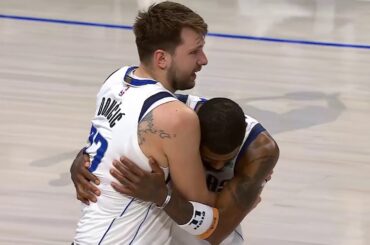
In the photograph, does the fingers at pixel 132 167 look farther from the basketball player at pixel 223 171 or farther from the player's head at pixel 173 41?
the player's head at pixel 173 41

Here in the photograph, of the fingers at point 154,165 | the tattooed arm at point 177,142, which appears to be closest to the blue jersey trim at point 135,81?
the tattooed arm at point 177,142

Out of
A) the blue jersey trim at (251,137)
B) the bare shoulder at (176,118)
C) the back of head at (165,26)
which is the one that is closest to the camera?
the bare shoulder at (176,118)

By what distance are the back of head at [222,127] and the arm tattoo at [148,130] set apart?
0.13 m

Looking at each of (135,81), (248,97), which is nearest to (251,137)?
(135,81)

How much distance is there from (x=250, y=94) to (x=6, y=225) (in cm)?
294

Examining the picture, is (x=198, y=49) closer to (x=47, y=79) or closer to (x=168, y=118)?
(x=168, y=118)

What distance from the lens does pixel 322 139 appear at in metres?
6.14

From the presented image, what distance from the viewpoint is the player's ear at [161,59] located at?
288 centimetres

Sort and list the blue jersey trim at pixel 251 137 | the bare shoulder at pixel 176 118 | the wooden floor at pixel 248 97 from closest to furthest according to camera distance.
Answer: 1. the bare shoulder at pixel 176 118
2. the blue jersey trim at pixel 251 137
3. the wooden floor at pixel 248 97

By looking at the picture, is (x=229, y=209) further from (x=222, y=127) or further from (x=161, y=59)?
(x=161, y=59)

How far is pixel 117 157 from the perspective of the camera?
2867 millimetres

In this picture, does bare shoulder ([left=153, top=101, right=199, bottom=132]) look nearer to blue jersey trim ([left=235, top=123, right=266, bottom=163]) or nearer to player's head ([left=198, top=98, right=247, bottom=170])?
player's head ([left=198, top=98, right=247, bottom=170])

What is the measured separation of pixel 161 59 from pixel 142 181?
390mm

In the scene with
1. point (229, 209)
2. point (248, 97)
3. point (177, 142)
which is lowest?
point (248, 97)
